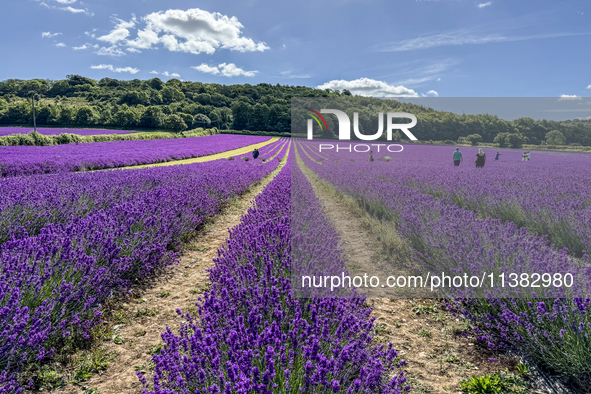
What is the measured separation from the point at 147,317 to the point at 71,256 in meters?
0.85

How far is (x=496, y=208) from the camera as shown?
5.10 metres

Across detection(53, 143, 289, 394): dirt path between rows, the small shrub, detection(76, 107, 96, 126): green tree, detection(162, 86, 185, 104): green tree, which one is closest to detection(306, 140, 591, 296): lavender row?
the small shrub

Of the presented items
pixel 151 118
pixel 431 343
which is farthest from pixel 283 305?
pixel 151 118

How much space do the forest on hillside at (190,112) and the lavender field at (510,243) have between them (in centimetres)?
163

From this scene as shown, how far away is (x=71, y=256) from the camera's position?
247 centimetres

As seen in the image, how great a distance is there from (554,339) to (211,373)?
2.02 m

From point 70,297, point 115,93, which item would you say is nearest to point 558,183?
point 70,297

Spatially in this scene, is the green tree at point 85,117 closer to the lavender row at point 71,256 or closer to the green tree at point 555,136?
the lavender row at point 71,256

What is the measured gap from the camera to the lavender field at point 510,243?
1907 mm

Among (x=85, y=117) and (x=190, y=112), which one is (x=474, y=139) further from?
(x=190, y=112)

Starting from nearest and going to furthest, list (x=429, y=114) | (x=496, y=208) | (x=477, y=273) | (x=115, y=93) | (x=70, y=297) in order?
→ (x=70, y=297), (x=477, y=273), (x=496, y=208), (x=429, y=114), (x=115, y=93)

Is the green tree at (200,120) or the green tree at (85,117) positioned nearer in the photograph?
the green tree at (85,117)

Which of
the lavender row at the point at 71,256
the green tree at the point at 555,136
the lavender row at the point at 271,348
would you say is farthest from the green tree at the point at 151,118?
the lavender row at the point at 271,348

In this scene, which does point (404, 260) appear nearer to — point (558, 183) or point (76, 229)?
point (76, 229)
